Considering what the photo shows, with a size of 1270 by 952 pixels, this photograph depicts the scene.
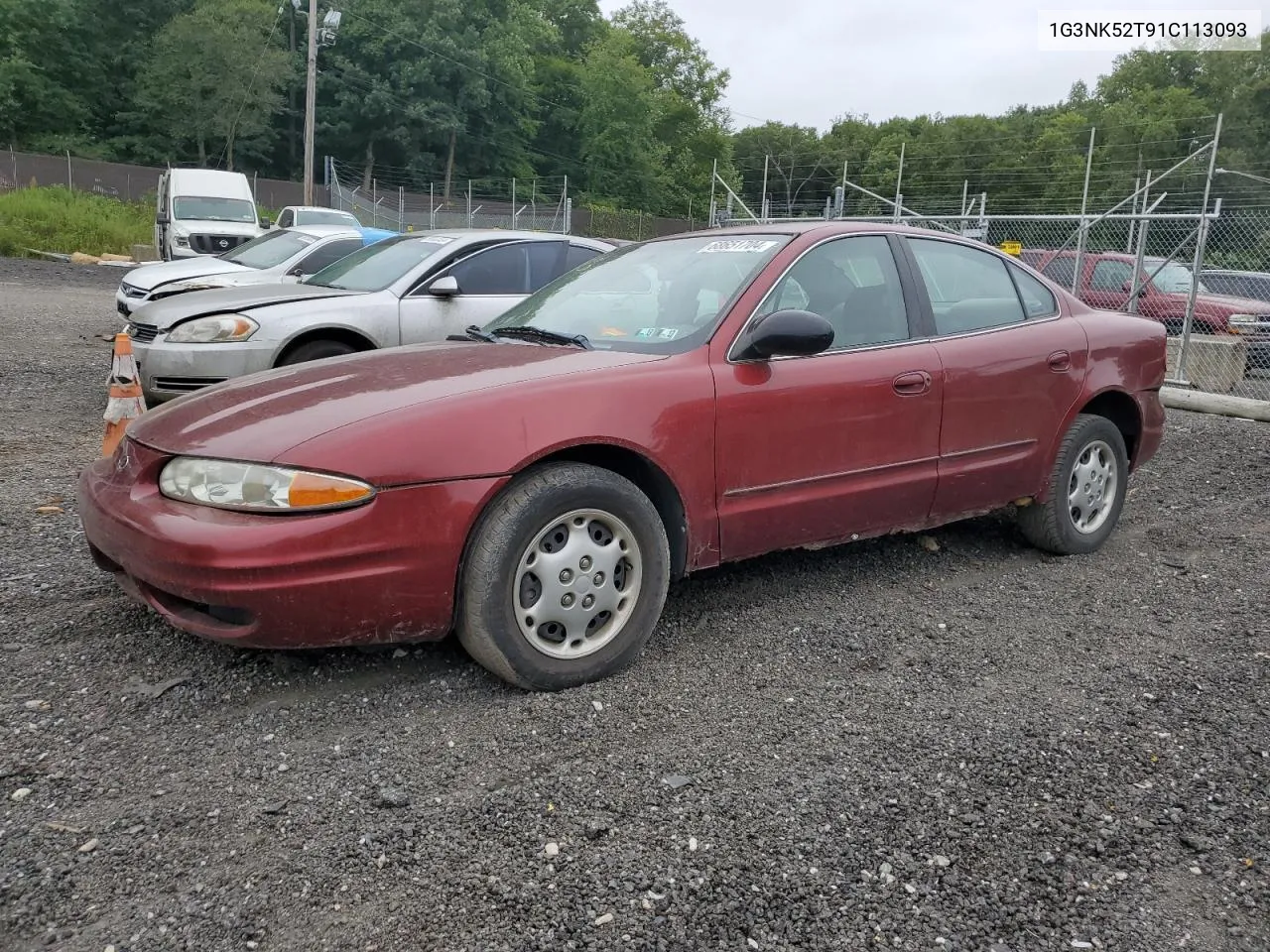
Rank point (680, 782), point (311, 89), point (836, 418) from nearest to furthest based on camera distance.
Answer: point (680, 782)
point (836, 418)
point (311, 89)

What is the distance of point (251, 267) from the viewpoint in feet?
32.6

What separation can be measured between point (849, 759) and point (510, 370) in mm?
1623

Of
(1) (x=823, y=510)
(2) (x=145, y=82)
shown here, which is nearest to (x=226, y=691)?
(1) (x=823, y=510)

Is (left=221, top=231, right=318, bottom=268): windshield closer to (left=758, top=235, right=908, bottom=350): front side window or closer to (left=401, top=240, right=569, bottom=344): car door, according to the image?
(left=401, top=240, right=569, bottom=344): car door

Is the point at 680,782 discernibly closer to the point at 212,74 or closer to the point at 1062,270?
the point at 1062,270

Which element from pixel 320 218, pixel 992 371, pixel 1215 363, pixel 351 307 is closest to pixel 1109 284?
pixel 1215 363

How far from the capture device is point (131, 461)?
325 cm

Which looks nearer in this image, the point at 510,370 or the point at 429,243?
the point at 510,370

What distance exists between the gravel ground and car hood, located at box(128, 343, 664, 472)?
0.75m

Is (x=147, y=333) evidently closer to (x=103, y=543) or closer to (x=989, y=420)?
(x=103, y=543)

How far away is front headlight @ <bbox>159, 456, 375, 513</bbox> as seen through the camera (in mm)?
2881

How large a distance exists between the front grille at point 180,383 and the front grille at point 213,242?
1564 cm

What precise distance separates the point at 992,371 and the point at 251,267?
25.7ft

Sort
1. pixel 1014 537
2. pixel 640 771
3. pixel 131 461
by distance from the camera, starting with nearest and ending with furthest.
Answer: pixel 640 771 → pixel 131 461 → pixel 1014 537
